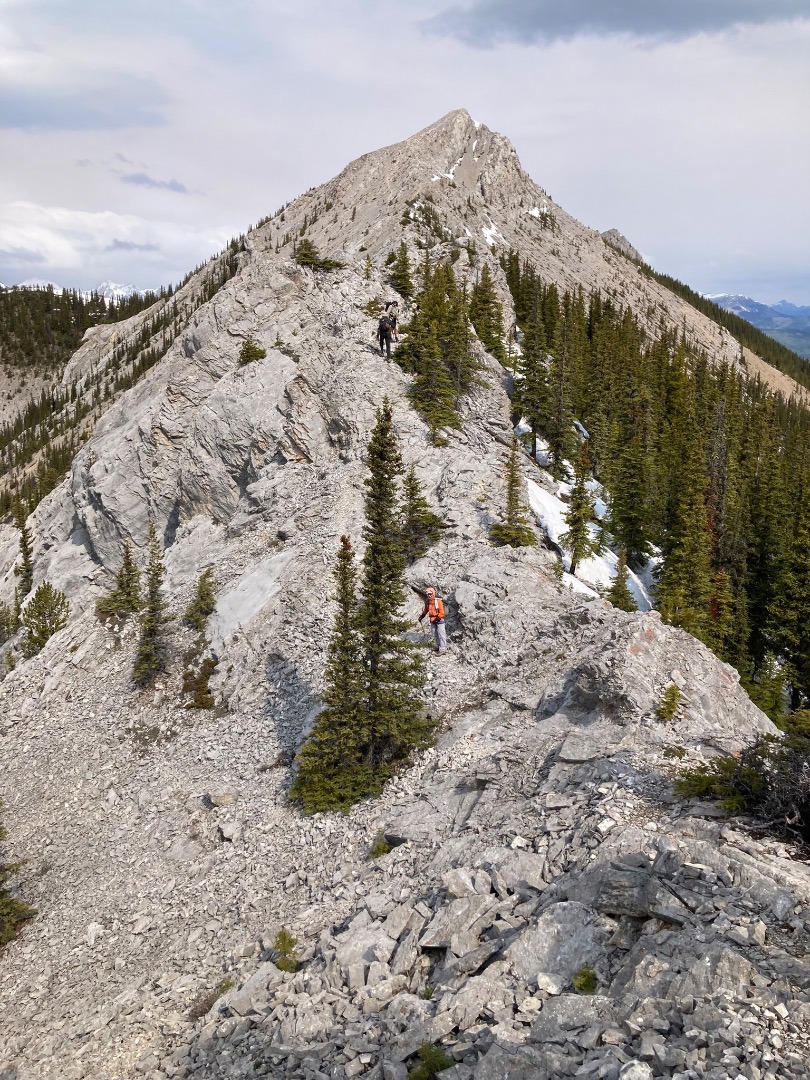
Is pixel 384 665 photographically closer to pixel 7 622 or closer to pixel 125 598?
pixel 125 598

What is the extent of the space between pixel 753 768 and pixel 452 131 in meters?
137

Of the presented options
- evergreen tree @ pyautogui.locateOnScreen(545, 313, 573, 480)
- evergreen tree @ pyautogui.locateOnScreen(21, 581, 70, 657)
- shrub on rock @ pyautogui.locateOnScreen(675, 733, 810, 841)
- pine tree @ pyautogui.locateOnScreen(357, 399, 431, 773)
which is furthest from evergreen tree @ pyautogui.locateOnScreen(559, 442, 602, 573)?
evergreen tree @ pyautogui.locateOnScreen(21, 581, 70, 657)

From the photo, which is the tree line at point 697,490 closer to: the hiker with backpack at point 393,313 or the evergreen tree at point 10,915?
the hiker with backpack at point 393,313

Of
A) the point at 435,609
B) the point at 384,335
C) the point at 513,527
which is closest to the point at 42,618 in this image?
the point at 384,335

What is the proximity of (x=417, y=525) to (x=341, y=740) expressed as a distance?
13422 mm

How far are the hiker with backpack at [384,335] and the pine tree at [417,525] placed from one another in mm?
14198

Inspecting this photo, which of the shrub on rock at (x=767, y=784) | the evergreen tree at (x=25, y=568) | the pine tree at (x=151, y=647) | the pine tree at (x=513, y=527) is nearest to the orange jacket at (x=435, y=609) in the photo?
the pine tree at (x=513, y=527)

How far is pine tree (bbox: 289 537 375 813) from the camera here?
20906mm

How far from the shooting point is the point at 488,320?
5494cm

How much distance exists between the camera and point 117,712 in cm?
3212

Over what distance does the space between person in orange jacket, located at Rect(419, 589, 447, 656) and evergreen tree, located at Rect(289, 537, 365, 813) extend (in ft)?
15.3

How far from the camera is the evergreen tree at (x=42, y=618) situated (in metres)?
42.0

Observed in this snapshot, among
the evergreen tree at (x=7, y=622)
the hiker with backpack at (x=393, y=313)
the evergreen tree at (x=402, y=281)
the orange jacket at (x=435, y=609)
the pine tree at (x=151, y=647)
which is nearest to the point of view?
the orange jacket at (x=435, y=609)

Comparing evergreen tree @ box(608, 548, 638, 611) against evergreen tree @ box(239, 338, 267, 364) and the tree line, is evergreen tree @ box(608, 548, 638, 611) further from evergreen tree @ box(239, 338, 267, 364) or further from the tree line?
evergreen tree @ box(239, 338, 267, 364)
